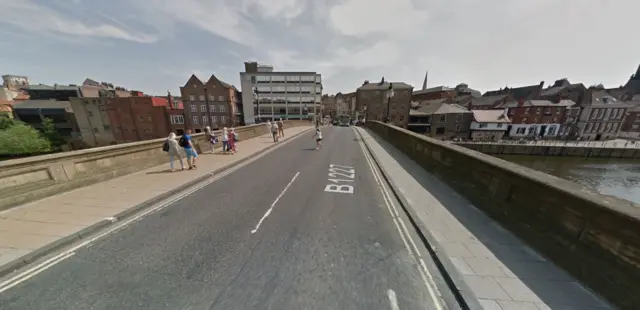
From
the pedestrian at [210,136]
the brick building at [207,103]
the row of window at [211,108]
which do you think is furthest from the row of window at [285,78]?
the pedestrian at [210,136]

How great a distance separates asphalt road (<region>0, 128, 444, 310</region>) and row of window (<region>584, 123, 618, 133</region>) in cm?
7792

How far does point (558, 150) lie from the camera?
121 ft

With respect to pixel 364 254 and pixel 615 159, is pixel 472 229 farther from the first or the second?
pixel 615 159

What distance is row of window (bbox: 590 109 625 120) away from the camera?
49.4 meters

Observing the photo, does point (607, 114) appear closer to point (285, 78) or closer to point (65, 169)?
point (285, 78)

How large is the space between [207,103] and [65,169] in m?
53.3

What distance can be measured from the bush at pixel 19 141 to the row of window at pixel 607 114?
10861 centimetres

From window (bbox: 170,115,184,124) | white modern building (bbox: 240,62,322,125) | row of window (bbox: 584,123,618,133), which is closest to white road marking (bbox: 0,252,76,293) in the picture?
window (bbox: 170,115,184,124)

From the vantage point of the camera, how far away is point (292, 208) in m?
5.02

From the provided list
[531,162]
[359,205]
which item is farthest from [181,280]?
[531,162]

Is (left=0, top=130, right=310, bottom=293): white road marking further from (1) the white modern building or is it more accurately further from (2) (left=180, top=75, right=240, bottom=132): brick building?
(1) the white modern building

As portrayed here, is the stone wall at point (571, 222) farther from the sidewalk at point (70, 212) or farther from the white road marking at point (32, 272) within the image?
the sidewalk at point (70, 212)

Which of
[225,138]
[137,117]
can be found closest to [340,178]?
[225,138]

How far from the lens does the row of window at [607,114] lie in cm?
4938
